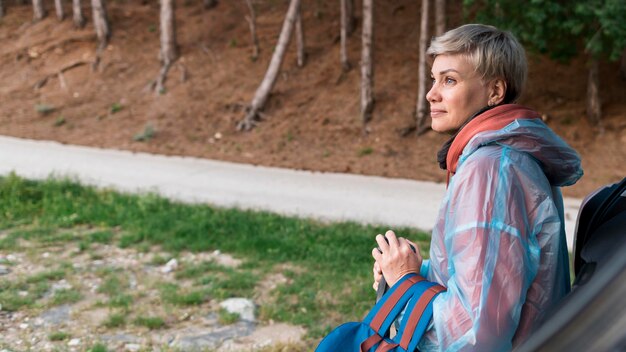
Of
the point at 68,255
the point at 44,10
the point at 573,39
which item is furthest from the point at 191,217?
the point at 44,10

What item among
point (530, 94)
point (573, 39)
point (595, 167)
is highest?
point (573, 39)

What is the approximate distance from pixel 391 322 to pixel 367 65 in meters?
11.0

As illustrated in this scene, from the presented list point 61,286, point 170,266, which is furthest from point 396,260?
point 170,266

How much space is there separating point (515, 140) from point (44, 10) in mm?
20050

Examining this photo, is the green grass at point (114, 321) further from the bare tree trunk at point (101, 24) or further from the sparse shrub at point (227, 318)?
the bare tree trunk at point (101, 24)

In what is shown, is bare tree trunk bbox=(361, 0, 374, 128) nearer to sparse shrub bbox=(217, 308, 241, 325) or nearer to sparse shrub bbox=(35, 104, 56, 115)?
sparse shrub bbox=(35, 104, 56, 115)

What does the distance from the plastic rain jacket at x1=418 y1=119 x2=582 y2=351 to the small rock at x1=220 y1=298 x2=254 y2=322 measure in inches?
141

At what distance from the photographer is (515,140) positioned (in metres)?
1.90

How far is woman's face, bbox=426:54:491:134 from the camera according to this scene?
2059 mm

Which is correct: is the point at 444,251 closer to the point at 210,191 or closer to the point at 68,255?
the point at 68,255

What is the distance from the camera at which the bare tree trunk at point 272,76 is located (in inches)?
530

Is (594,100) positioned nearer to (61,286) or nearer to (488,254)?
(61,286)

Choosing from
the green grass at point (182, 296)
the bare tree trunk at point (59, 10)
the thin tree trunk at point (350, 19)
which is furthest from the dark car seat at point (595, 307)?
the bare tree trunk at point (59, 10)

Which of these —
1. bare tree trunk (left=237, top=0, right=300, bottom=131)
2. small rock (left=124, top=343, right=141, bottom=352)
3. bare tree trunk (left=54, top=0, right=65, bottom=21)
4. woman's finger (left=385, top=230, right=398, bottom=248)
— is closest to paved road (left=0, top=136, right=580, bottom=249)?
bare tree trunk (left=237, top=0, right=300, bottom=131)
